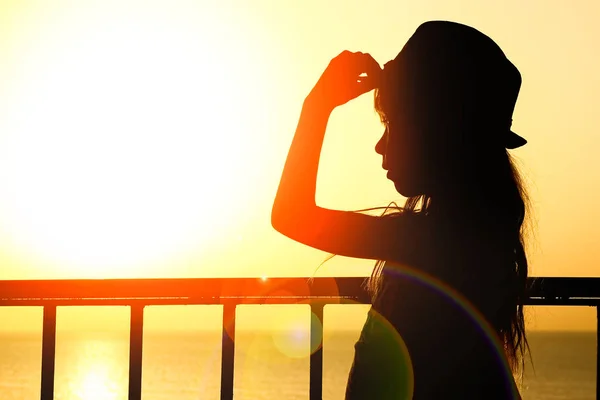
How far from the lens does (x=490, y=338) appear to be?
208 cm

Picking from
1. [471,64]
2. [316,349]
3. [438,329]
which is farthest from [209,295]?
[471,64]

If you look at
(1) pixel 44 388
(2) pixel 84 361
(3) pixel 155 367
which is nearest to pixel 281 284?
(1) pixel 44 388

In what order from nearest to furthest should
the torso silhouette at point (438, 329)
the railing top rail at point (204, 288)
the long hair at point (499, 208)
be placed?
the torso silhouette at point (438, 329) < the long hair at point (499, 208) < the railing top rail at point (204, 288)

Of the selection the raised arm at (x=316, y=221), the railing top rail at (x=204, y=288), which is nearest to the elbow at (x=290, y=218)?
the raised arm at (x=316, y=221)

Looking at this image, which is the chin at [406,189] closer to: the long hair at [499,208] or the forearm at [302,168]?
the long hair at [499,208]

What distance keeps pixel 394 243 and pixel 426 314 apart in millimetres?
179

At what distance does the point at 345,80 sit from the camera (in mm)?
2188

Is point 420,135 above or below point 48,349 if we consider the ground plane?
above

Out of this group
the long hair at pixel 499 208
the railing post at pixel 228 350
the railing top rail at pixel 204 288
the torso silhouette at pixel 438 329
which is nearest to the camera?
the torso silhouette at pixel 438 329

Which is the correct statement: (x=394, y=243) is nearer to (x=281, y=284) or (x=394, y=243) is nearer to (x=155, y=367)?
(x=281, y=284)

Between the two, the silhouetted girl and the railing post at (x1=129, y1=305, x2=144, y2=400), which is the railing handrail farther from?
the silhouetted girl

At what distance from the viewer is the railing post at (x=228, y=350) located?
3.37 m

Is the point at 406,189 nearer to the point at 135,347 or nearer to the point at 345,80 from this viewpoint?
the point at 345,80

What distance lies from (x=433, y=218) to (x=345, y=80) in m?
0.40
